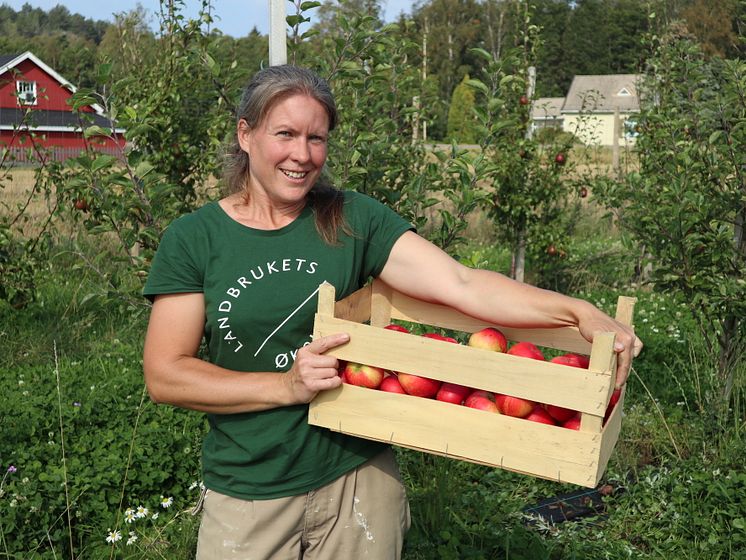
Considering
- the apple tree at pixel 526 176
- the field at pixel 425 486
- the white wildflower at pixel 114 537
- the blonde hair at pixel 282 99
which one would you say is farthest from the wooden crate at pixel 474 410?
the apple tree at pixel 526 176

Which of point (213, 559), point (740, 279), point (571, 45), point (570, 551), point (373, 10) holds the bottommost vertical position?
point (570, 551)

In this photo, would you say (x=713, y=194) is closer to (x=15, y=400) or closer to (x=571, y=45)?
(x=15, y=400)

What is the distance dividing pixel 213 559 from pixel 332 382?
0.53m

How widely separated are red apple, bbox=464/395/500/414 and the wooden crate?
0.08m

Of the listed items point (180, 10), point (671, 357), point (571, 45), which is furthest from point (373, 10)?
point (571, 45)

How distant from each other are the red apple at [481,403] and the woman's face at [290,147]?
59cm

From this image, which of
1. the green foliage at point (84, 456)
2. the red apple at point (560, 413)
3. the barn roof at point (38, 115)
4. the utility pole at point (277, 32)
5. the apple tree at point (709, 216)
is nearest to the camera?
the red apple at point (560, 413)

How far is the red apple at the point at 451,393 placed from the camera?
5.90ft

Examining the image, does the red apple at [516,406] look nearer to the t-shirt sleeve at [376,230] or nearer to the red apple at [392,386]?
the red apple at [392,386]

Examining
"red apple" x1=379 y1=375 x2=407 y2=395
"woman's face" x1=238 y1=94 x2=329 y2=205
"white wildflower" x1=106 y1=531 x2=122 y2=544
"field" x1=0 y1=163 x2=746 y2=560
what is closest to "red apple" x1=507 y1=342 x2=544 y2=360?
"red apple" x1=379 y1=375 x2=407 y2=395

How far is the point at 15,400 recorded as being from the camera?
397 centimetres

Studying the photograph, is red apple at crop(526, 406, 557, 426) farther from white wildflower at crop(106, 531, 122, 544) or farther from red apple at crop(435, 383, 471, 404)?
white wildflower at crop(106, 531, 122, 544)

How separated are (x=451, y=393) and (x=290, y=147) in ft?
2.12

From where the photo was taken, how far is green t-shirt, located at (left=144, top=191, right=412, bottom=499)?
1835 millimetres
